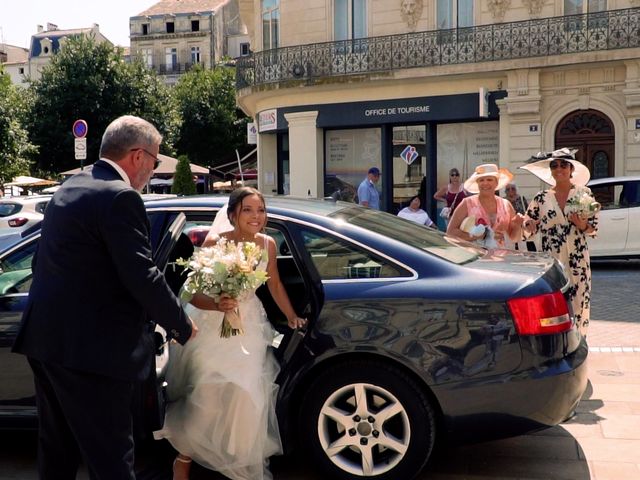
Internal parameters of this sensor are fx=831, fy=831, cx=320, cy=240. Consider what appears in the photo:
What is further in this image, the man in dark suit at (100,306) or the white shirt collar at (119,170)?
the white shirt collar at (119,170)

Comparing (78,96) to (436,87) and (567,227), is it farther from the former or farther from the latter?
(567,227)

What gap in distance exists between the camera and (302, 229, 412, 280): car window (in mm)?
4555

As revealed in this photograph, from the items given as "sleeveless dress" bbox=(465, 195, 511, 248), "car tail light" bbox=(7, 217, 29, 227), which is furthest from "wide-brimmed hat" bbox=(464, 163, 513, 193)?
"car tail light" bbox=(7, 217, 29, 227)

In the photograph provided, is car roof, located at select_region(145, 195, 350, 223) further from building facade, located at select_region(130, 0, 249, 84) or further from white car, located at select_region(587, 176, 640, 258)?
building facade, located at select_region(130, 0, 249, 84)

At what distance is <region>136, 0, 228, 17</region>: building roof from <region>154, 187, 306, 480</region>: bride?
3051 inches

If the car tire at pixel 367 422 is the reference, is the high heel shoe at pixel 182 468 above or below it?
below

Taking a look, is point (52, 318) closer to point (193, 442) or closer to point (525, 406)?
point (193, 442)

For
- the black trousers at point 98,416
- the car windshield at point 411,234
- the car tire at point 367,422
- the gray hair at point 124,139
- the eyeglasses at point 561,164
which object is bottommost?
the car tire at point 367,422

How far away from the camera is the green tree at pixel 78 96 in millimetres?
39781

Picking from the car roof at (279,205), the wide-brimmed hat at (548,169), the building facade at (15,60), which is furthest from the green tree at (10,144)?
the building facade at (15,60)

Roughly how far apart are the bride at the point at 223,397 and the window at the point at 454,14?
19848mm

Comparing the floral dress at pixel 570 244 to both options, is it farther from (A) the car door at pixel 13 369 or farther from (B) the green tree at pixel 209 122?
(B) the green tree at pixel 209 122

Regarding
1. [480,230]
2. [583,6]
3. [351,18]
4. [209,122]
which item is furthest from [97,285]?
[209,122]

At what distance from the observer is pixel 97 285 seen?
3.24 m
